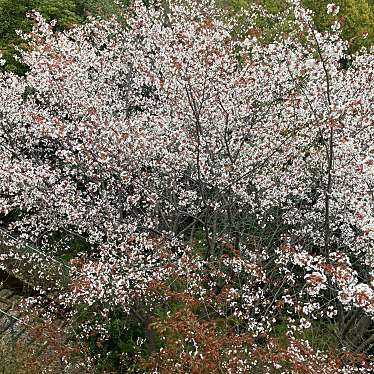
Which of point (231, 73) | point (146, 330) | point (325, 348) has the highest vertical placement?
point (231, 73)

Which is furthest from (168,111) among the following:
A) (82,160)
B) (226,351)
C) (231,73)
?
(226,351)

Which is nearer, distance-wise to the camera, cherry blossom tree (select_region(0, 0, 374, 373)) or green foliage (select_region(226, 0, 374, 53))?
cherry blossom tree (select_region(0, 0, 374, 373))

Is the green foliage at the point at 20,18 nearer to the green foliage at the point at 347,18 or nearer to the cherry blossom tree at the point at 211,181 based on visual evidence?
the cherry blossom tree at the point at 211,181

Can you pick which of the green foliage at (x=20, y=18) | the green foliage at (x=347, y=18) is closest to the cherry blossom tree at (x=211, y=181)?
the green foliage at (x=20, y=18)

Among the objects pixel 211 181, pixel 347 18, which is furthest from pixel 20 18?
pixel 347 18

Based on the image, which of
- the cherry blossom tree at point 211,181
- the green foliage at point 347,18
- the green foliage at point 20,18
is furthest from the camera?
the green foliage at point 347,18

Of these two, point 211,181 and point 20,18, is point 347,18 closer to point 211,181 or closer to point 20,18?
point 211,181

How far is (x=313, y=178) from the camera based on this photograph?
10156 mm

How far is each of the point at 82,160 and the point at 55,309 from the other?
10.5ft

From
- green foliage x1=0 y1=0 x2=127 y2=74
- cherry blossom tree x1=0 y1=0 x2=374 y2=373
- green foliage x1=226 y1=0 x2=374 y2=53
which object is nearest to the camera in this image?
cherry blossom tree x1=0 y1=0 x2=374 y2=373

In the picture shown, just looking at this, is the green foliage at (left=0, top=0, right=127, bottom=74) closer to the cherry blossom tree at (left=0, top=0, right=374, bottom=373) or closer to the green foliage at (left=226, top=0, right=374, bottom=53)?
the cherry blossom tree at (left=0, top=0, right=374, bottom=373)

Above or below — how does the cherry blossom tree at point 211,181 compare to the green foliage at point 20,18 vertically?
below

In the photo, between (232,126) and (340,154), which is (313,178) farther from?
(232,126)

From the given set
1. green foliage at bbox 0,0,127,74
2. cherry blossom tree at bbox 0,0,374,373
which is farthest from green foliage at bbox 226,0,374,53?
green foliage at bbox 0,0,127,74
